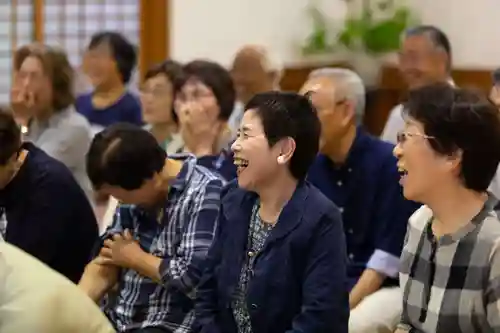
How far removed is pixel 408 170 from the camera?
197 centimetres

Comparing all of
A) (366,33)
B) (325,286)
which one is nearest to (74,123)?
(325,286)

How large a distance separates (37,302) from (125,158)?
2.04 feet

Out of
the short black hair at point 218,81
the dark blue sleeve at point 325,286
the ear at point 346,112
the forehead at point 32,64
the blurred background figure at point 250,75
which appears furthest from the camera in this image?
the blurred background figure at point 250,75

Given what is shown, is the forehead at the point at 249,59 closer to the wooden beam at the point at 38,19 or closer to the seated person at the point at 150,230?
the seated person at the point at 150,230

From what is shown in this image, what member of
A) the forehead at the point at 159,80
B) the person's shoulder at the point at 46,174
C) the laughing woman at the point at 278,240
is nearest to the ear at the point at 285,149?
the laughing woman at the point at 278,240

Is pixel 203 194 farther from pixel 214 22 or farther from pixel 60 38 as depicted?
pixel 60 38

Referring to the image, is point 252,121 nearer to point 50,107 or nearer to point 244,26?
point 50,107

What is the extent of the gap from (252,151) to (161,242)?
462 millimetres

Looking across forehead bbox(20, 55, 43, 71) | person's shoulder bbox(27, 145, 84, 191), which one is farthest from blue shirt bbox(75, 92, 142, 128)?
person's shoulder bbox(27, 145, 84, 191)

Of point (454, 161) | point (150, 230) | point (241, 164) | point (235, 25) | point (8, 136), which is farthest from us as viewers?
point (235, 25)

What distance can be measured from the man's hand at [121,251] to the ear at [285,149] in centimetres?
54

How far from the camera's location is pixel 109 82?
14.9ft

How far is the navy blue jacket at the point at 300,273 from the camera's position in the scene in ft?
6.65

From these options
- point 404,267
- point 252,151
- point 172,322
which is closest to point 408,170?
point 404,267
